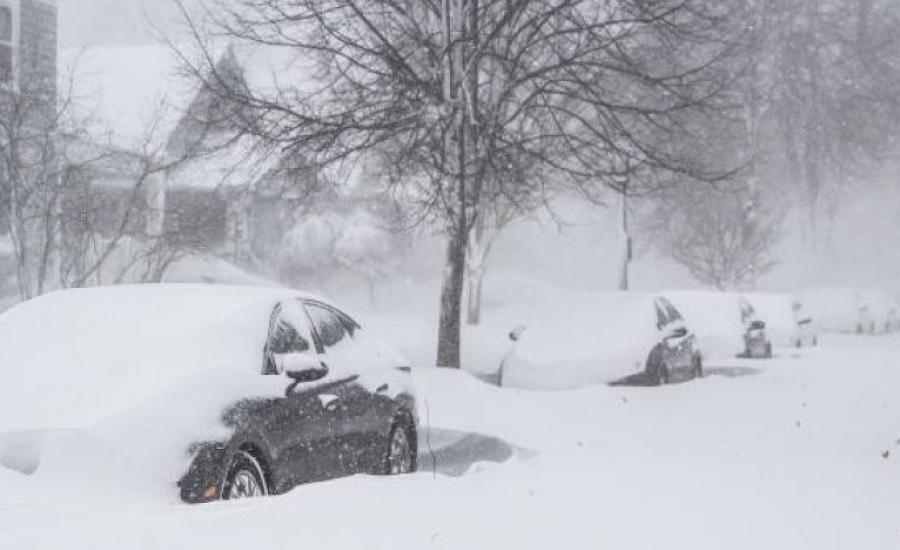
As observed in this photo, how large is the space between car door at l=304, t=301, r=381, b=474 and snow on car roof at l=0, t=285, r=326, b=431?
1.39 ft

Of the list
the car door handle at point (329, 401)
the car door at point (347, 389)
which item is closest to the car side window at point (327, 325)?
the car door at point (347, 389)

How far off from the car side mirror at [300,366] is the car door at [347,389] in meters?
0.50

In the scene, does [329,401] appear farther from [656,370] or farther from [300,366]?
[656,370]

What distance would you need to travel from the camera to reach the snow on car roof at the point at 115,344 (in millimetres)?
6059

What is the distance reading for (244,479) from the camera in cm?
630

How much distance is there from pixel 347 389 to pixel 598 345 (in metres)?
7.72

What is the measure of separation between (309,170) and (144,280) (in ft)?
18.0

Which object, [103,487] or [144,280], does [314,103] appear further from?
[103,487]

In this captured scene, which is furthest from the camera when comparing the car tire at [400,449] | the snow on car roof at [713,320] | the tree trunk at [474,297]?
the tree trunk at [474,297]

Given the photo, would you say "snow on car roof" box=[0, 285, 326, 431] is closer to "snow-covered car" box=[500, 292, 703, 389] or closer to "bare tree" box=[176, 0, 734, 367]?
"snow-covered car" box=[500, 292, 703, 389]

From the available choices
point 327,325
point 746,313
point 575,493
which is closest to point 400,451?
point 327,325

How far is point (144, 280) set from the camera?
68.0ft

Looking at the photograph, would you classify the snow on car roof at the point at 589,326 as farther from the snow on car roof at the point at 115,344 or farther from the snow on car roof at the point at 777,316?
the snow on car roof at the point at 777,316

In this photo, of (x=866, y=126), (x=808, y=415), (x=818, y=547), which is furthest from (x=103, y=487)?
(x=866, y=126)
